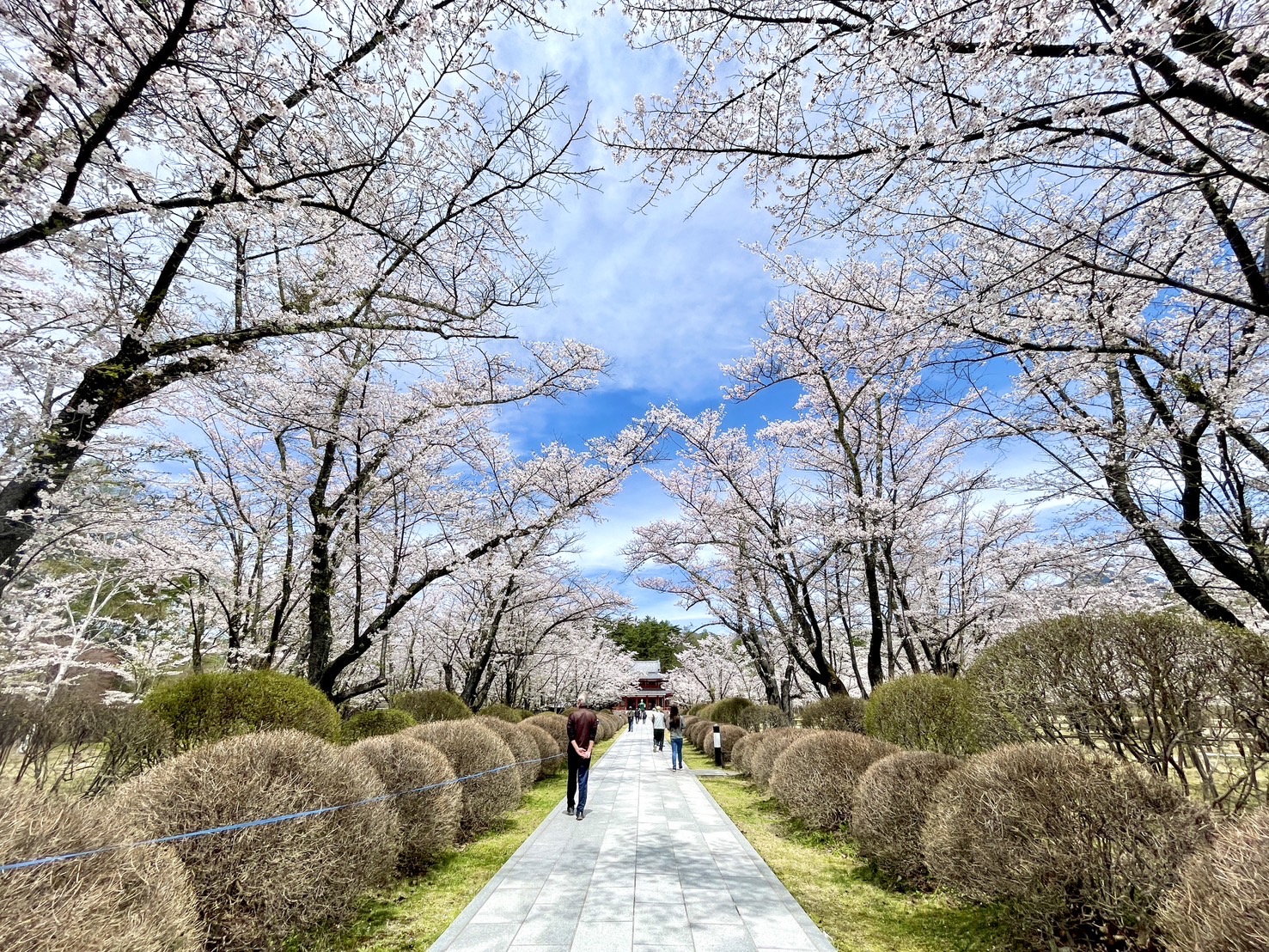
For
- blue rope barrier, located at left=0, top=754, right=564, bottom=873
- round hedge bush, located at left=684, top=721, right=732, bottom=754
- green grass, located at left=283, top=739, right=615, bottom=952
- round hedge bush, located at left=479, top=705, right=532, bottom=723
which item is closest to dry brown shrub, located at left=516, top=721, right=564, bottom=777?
round hedge bush, located at left=479, top=705, right=532, bottom=723

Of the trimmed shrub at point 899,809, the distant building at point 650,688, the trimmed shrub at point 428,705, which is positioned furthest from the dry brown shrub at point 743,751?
the distant building at point 650,688

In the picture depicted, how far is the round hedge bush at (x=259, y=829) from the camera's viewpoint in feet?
12.8

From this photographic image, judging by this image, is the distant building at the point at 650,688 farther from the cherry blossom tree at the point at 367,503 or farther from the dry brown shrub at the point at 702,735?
the cherry blossom tree at the point at 367,503

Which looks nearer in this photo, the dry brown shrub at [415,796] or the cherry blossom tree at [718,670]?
the dry brown shrub at [415,796]

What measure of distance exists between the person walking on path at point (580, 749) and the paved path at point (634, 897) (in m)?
0.47

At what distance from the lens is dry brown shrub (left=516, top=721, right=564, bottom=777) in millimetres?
14594

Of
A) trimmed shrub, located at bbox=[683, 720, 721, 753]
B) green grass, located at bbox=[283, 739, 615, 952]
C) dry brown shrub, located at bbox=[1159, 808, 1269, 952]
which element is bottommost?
green grass, located at bbox=[283, 739, 615, 952]

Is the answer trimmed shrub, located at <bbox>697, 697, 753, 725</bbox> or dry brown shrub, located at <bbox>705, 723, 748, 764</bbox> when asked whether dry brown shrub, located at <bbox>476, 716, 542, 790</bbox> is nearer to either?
dry brown shrub, located at <bbox>705, 723, 748, 764</bbox>

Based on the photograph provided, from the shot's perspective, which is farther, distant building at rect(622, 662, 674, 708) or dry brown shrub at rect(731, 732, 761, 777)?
distant building at rect(622, 662, 674, 708)

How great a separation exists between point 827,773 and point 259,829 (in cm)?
762

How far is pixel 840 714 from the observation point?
1271 centimetres

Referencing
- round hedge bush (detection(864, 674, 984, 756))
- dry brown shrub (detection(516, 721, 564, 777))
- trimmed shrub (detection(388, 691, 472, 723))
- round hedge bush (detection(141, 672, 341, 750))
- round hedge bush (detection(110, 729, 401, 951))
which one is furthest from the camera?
dry brown shrub (detection(516, 721, 564, 777))

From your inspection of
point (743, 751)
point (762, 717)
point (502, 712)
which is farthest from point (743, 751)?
point (502, 712)

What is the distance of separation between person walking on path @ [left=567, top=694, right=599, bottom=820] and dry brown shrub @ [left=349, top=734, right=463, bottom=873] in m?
2.33
